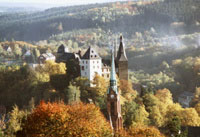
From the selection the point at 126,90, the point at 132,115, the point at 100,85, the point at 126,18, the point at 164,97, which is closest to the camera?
the point at 132,115

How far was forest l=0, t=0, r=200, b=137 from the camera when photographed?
34688 mm

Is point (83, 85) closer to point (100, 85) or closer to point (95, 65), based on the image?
point (100, 85)

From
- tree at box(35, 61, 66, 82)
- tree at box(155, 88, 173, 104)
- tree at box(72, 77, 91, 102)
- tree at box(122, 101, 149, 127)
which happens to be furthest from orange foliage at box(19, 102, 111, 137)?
tree at box(155, 88, 173, 104)

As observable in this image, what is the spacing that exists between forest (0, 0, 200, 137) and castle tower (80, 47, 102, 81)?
4.68 ft

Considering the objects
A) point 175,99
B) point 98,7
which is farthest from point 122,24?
point 175,99

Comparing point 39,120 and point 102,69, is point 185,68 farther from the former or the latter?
point 39,120

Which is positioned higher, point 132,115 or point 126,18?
point 126,18

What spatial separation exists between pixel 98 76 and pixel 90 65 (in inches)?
88.0

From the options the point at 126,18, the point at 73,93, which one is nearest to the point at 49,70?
the point at 73,93

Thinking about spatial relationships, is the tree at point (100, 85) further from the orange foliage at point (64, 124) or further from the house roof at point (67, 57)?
the orange foliage at point (64, 124)

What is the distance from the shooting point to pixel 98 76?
5381cm

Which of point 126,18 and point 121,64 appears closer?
point 121,64

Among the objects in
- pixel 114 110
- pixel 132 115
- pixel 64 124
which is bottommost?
pixel 132 115

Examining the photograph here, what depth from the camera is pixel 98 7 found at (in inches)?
6777
